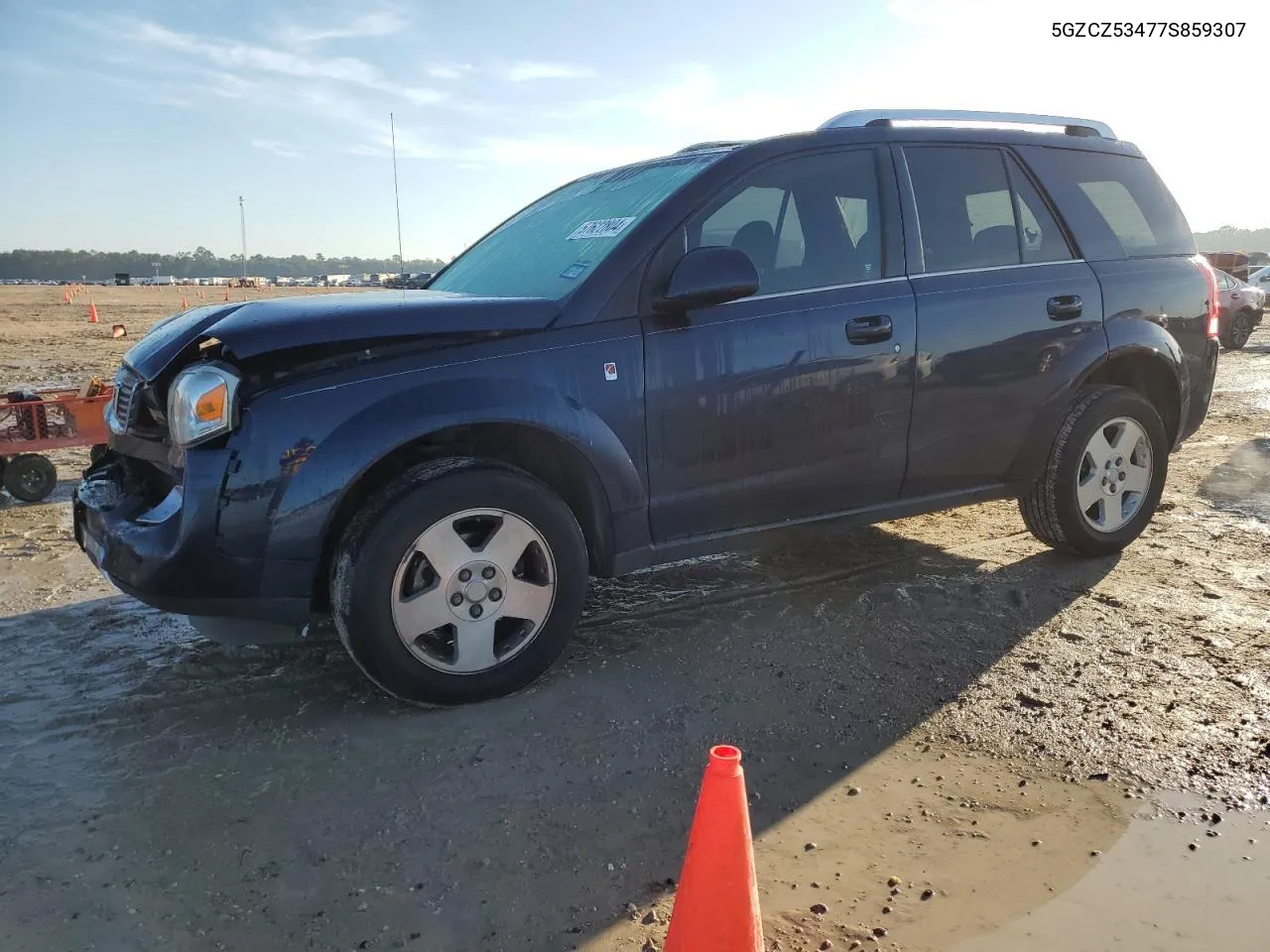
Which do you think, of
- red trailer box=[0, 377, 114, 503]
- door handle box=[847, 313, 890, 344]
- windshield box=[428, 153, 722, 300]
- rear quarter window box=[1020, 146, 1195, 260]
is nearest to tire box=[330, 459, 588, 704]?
windshield box=[428, 153, 722, 300]

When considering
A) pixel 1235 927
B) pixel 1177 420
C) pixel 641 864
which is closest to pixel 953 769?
pixel 1235 927

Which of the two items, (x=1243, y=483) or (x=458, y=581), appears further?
(x=1243, y=483)

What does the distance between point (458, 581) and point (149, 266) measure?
147m

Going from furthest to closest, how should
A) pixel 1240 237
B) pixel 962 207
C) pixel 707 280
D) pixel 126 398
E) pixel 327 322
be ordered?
pixel 1240 237 → pixel 962 207 → pixel 126 398 → pixel 707 280 → pixel 327 322

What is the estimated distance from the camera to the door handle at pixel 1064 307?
4242 mm

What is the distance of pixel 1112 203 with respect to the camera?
4645mm

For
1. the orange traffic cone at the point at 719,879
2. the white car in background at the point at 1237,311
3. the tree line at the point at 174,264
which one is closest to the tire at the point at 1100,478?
the orange traffic cone at the point at 719,879

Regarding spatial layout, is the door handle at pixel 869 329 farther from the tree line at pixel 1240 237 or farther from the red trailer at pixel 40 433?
the tree line at pixel 1240 237

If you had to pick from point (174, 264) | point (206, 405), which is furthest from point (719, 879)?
point (174, 264)

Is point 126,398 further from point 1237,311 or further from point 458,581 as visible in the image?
point 1237,311

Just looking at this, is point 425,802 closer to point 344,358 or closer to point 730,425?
point 344,358

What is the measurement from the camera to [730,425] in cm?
352

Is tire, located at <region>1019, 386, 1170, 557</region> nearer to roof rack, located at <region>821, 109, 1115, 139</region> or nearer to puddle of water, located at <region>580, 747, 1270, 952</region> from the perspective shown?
roof rack, located at <region>821, 109, 1115, 139</region>

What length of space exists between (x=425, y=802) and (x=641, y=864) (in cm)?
66
